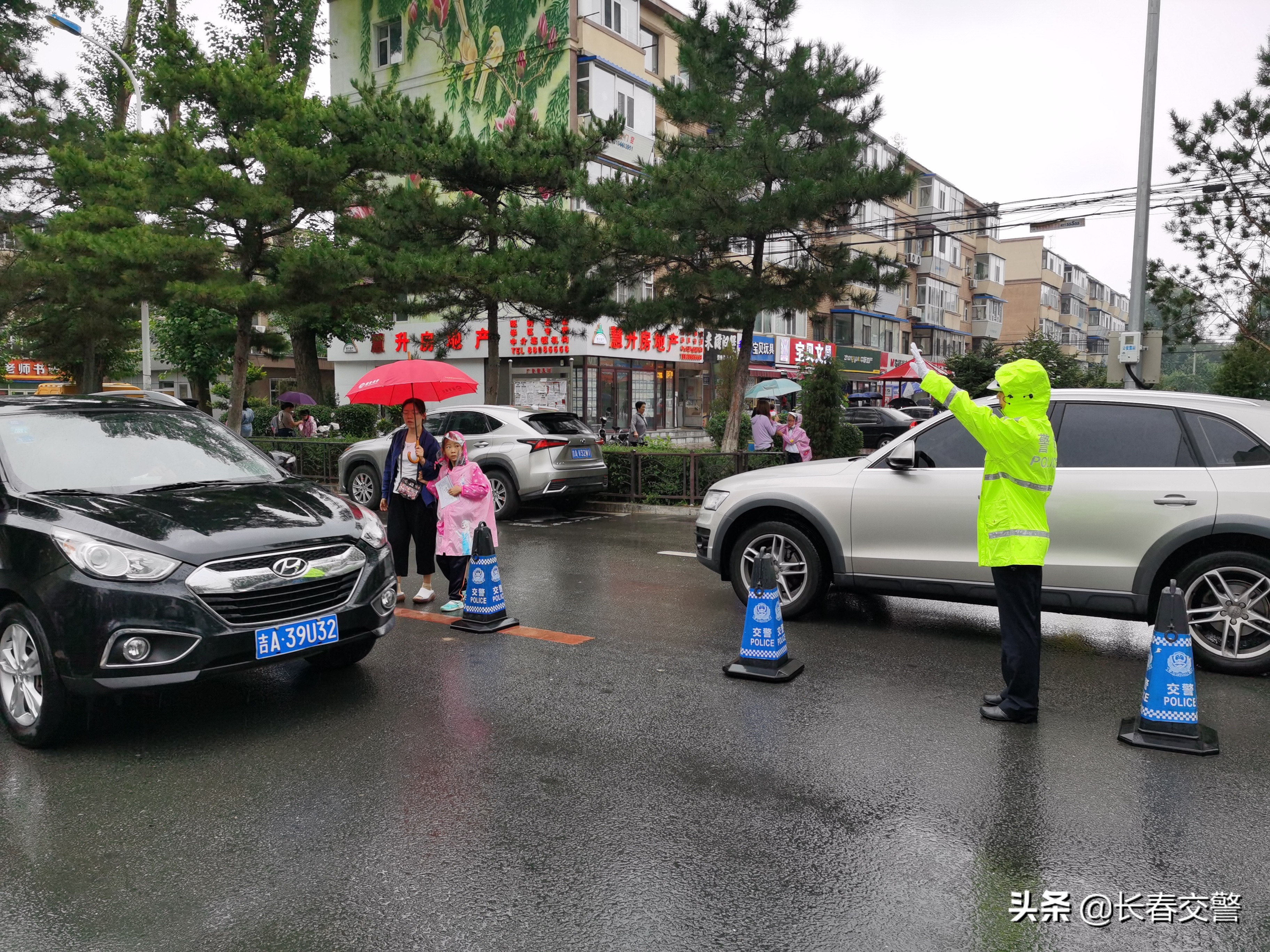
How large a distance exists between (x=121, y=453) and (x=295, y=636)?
1.75m

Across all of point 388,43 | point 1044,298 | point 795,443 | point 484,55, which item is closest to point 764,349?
point 484,55

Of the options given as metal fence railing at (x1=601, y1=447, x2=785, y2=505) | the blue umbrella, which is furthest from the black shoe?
the blue umbrella

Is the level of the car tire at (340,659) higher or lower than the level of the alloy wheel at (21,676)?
lower

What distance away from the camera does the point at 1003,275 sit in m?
75.9

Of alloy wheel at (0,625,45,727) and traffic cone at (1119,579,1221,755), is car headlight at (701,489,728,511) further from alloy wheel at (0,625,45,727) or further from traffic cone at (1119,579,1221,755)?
alloy wheel at (0,625,45,727)

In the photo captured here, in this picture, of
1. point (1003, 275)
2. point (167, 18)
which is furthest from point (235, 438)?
point (1003, 275)

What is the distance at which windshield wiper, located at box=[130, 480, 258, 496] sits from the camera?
5.14 metres

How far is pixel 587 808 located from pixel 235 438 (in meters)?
3.73

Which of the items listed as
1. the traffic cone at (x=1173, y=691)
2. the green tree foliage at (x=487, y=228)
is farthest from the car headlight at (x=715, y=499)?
the green tree foliage at (x=487, y=228)

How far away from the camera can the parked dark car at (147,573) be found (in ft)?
14.2

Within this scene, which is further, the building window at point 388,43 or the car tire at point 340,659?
the building window at point 388,43

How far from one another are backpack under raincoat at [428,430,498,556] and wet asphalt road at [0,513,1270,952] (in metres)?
1.42

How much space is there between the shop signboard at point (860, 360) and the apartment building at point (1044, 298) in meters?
26.8

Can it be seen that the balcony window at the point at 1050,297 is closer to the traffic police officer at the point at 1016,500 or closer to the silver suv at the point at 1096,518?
the silver suv at the point at 1096,518
